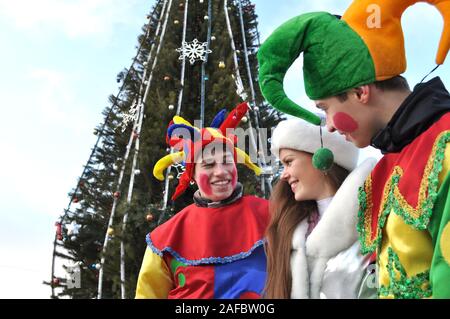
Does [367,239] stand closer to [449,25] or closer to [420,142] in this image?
[420,142]

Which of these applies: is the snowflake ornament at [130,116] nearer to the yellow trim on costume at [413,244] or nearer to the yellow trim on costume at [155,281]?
the yellow trim on costume at [155,281]

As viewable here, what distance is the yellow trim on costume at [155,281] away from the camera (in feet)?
9.44

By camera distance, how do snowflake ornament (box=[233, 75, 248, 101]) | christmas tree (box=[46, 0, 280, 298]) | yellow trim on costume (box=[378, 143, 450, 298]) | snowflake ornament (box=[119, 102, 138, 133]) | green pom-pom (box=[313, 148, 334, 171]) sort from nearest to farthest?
yellow trim on costume (box=[378, 143, 450, 298]), green pom-pom (box=[313, 148, 334, 171]), christmas tree (box=[46, 0, 280, 298]), snowflake ornament (box=[233, 75, 248, 101]), snowflake ornament (box=[119, 102, 138, 133])

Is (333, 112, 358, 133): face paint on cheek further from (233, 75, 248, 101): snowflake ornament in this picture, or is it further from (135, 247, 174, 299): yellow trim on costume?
(233, 75, 248, 101): snowflake ornament

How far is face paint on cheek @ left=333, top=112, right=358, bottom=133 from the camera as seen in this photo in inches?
59.0

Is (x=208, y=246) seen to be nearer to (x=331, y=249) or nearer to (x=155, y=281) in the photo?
(x=155, y=281)

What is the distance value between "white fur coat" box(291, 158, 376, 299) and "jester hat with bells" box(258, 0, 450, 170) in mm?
706

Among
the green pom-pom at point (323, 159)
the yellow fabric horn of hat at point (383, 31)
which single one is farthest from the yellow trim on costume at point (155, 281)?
the yellow fabric horn of hat at point (383, 31)

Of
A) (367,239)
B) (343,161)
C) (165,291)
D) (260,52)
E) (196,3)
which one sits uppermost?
(196,3)

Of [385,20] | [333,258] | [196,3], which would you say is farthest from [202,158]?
[196,3]

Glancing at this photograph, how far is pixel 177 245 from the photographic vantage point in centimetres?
293

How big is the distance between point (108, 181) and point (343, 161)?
342 cm

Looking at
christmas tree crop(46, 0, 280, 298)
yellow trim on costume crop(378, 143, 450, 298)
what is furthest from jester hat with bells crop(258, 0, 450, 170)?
christmas tree crop(46, 0, 280, 298)
